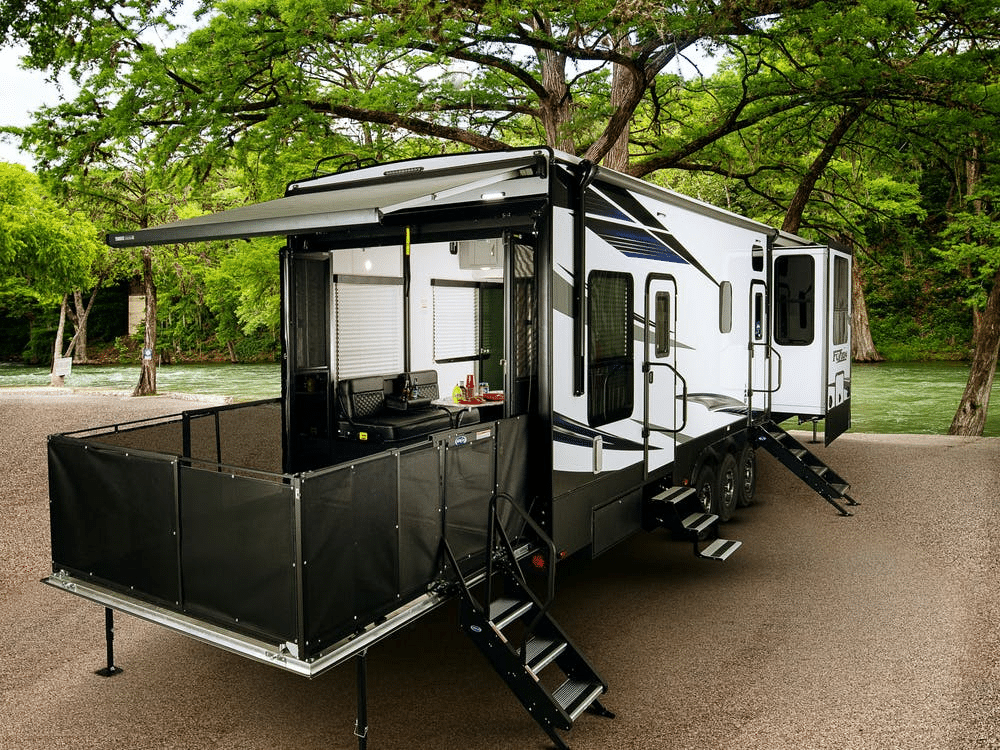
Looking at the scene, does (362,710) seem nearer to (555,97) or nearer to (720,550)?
(720,550)

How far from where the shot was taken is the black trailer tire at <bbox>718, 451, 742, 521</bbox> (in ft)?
27.1

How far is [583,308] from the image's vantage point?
527 cm

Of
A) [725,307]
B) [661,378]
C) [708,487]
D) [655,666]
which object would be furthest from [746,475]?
[655,666]

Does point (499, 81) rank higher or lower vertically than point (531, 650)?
higher

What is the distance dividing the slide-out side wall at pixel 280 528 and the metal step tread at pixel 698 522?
209cm

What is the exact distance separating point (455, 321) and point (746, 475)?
11.8 feet

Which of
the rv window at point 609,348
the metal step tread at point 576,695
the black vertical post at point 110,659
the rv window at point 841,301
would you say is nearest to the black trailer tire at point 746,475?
the rv window at point 841,301

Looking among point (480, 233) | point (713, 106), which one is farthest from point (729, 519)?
point (713, 106)

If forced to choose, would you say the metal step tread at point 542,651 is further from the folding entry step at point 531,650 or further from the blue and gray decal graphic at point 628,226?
the blue and gray decal graphic at point 628,226

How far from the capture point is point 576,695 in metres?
4.34

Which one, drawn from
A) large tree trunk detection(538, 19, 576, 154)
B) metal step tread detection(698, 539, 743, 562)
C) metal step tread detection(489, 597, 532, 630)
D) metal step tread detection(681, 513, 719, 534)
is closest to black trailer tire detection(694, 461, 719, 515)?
metal step tread detection(681, 513, 719, 534)

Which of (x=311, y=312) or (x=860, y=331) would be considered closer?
(x=311, y=312)

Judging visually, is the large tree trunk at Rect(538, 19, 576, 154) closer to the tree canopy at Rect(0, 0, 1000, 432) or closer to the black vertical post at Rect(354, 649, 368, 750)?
the tree canopy at Rect(0, 0, 1000, 432)

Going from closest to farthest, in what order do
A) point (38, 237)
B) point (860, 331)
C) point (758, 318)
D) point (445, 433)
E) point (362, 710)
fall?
point (362, 710)
point (445, 433)
point (758, 318)
point (38, 237)
point (860, 331)
